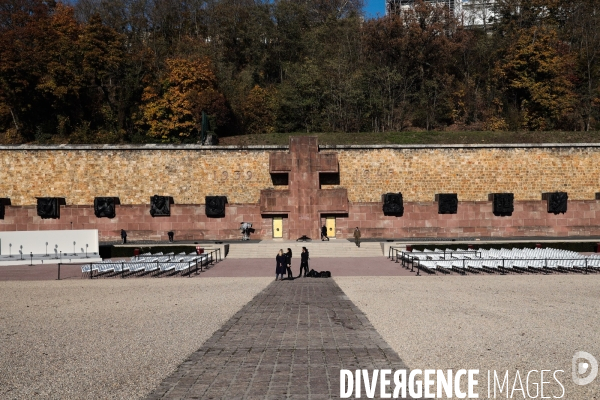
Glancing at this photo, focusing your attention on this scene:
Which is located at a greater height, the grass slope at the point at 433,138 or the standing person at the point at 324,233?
the grass slope at the point at 433,138

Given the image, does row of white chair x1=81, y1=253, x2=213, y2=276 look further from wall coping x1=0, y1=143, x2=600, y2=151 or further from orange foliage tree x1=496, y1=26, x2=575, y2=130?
orange foliage tree x1=496, y1=26, x2=575, y2=130

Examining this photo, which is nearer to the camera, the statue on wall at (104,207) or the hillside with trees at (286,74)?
the statue on wall at (104,207)

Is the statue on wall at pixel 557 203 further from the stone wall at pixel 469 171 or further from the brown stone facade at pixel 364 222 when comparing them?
the stone wall at pixel 469 171

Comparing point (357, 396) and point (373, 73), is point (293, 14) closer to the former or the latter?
point (373, 73)

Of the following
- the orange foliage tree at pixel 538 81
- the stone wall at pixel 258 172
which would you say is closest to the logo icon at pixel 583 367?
the stone wall at pixel 258 172

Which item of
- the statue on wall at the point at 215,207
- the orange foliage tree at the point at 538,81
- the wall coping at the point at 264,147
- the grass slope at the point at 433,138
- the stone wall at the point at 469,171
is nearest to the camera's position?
the statue on wall at the point at 215,207

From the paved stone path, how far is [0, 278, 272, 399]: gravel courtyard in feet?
1.52

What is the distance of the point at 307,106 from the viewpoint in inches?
2221

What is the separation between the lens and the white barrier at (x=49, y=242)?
30469mm

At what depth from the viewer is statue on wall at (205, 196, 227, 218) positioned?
39188mm

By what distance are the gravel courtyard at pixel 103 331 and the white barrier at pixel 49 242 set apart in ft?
31.9

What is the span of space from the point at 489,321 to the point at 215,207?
28059 millimetres

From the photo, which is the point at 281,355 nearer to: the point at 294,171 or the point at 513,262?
the point at 513,262

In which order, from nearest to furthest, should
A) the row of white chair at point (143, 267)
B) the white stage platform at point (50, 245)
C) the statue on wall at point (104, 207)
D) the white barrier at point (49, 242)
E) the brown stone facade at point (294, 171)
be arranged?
the row of white chair at point (143, 267) < the white stage platform at point (50, 245) < the white barrier at point (49, 242) < the statue on wall at point (104, 207) < the brown stone facade at point (294, 171)
